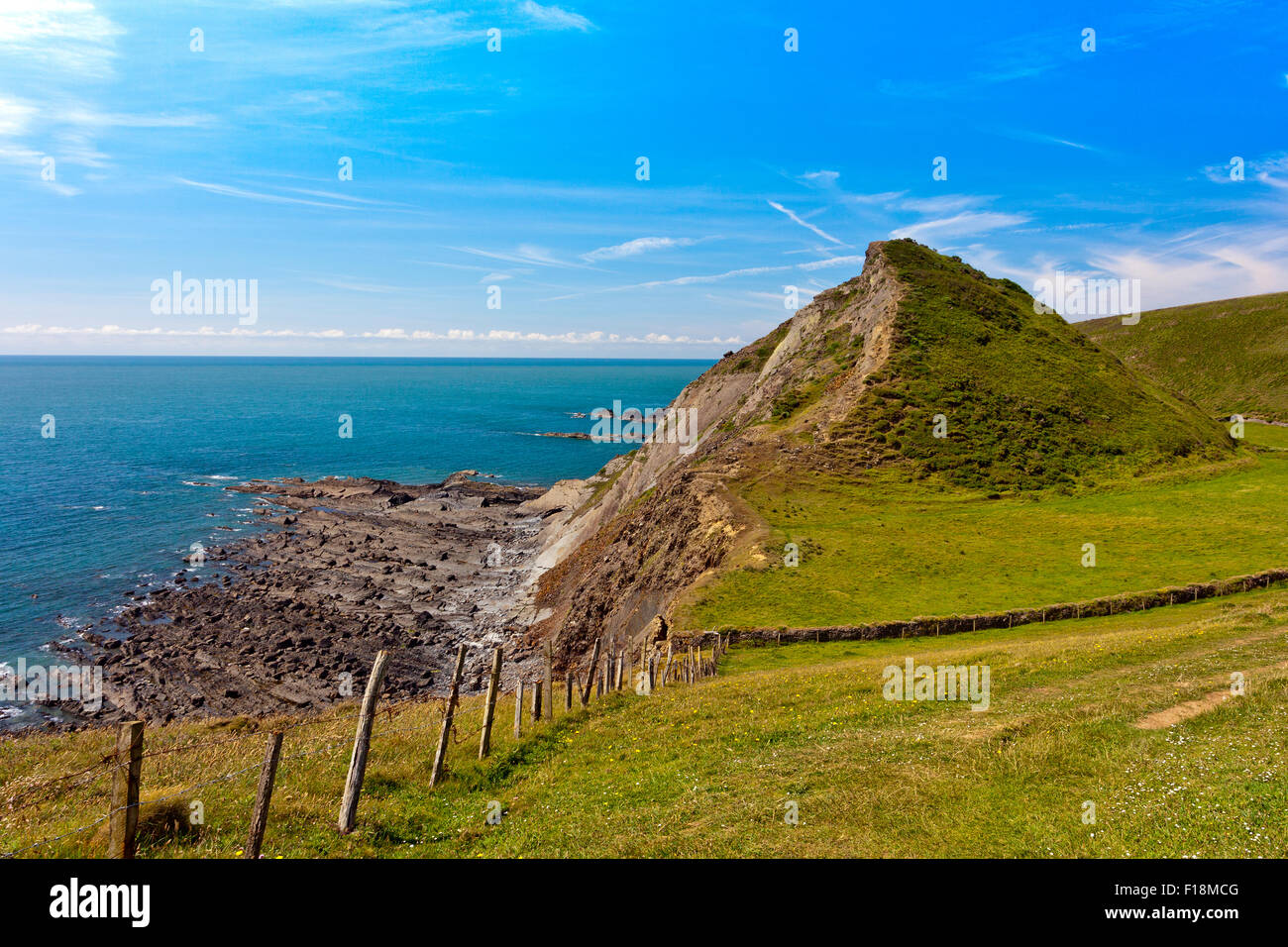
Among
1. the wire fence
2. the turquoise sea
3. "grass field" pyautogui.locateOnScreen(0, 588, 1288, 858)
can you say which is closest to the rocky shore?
the turquoise sea

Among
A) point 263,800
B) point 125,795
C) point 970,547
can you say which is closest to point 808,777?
point 263,800

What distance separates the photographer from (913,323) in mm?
77250

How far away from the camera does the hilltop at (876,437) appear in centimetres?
5050

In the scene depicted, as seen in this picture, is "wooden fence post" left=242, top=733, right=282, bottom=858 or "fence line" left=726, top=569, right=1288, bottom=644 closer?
"wooden fence post" left=242, top=733, right=282, bottom=858

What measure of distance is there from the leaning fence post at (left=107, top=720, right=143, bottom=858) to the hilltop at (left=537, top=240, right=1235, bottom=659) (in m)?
28.7

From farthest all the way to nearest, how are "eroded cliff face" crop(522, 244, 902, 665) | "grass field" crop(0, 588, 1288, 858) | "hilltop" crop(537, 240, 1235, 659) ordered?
"hilltop" crop(537, 240, 1235, 659)
"eroded cliff face" crop(522, 244, 902, 665)
"grass field" crop(0, 588, 1288, 858)

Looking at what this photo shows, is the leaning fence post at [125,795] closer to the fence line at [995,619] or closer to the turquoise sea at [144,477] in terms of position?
the fence line at [995,619]

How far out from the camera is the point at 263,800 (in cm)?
1082

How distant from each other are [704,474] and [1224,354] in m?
175

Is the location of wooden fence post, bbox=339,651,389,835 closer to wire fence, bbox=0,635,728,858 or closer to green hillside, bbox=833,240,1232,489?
wire fence, bbox=0,635,728,858

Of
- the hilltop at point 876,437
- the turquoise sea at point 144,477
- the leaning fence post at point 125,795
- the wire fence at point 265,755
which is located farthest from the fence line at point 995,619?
the turquoise sea at point 144,477

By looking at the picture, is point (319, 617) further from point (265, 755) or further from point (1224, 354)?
point (1224, 354)

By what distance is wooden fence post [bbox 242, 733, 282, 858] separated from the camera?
1066cm

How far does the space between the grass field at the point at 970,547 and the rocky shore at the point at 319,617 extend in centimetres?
2057
